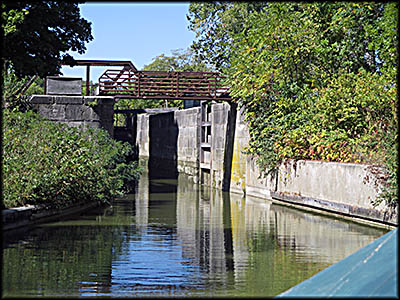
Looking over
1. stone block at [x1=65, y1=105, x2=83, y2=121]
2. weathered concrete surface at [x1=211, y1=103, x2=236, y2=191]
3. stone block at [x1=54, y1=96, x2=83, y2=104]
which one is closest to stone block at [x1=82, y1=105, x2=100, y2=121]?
stone block at [x1=65, y1=105, x2=83, y2=121]

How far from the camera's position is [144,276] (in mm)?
8500

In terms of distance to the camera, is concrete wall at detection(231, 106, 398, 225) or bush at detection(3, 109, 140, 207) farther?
concrete wall at detection(231, 106, 398, 225)

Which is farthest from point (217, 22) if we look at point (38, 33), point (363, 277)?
point (363, 277)

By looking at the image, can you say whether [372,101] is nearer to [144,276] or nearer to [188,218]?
[188,218]

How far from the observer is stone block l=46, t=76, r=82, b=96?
21.0 meters

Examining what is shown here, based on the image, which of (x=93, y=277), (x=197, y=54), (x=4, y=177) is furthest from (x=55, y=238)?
(x=197, y=54)

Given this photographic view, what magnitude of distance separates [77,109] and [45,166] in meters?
6.91

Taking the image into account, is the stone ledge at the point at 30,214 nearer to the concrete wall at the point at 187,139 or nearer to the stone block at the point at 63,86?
the stone block at the point at 63,86

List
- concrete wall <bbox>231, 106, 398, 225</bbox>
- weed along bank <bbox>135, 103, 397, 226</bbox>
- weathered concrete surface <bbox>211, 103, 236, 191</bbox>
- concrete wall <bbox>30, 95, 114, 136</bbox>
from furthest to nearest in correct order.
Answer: weathered concrete surface <bbox>211, 103, 236, 191</bbox> → concrete wall <bbox>30, 95, 114, 136</bbox> → weed along bank <bbox>135, 103, 397, 226</bbox> → concrete wall <bbox>231, 106, 398, 225</bbox>

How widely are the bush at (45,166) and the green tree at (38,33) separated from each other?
113 cm

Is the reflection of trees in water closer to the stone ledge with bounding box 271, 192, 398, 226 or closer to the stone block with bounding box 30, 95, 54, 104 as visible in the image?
the stone ledge with bounding box 271, 192, 398, 226

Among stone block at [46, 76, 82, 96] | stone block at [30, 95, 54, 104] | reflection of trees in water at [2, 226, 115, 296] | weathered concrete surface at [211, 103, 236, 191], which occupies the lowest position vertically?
reflection of trees in water at [2, 226, 115, 296]

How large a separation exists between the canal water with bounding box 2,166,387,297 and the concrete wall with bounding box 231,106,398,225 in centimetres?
48

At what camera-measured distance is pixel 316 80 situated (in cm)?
1911
